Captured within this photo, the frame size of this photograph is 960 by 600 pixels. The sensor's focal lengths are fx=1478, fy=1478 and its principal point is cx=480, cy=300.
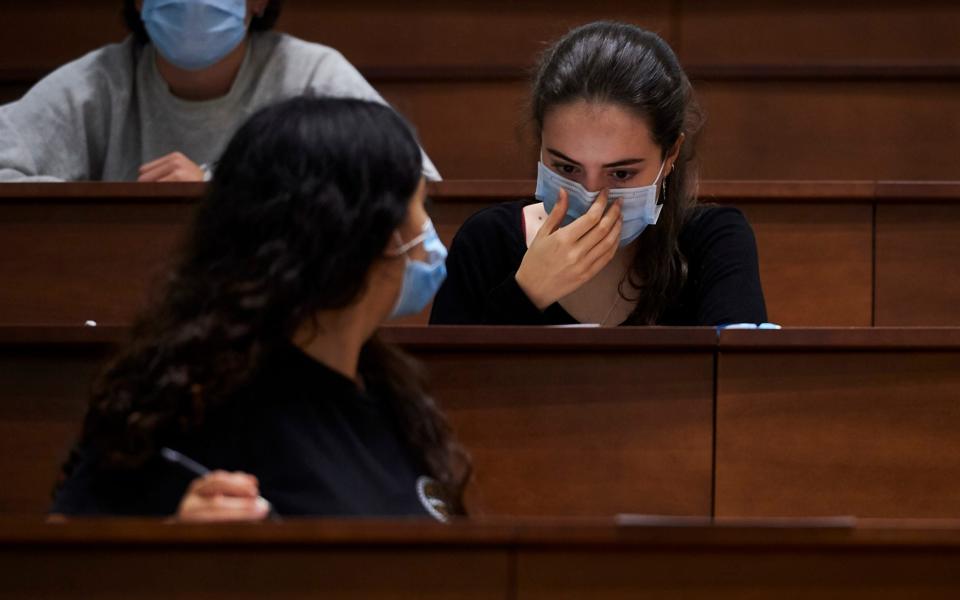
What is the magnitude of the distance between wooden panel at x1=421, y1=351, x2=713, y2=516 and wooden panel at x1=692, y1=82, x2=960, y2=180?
548 mm

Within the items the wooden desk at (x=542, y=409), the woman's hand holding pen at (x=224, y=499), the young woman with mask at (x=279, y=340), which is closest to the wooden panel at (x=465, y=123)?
the wooden desk at (x=542, y=409)

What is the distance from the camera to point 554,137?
0.83m

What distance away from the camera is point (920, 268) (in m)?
0.93

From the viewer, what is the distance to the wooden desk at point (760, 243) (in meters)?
0.90

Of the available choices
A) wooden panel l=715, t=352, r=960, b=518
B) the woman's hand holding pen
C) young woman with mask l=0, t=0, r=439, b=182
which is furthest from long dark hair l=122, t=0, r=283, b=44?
the woman's hand holding pen

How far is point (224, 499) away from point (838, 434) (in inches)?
13.0

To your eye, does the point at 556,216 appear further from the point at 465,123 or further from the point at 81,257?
the point at 465,123

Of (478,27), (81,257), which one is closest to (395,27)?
(478,27)

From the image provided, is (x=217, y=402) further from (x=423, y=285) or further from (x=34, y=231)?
(x=34, y=231)

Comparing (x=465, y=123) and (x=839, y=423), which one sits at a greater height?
(x=465, y=123)

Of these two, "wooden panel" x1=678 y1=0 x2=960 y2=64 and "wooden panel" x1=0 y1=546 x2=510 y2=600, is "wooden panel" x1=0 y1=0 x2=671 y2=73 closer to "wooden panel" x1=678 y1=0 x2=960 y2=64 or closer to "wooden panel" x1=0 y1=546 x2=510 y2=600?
"wooden panel" x1=678 y1=0 x2=960 y2=64

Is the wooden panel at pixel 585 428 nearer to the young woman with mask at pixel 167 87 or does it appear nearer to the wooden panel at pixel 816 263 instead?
the wooden panel at pixel 816 263

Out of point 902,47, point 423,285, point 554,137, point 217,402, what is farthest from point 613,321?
point 902,47

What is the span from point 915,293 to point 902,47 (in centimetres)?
39
